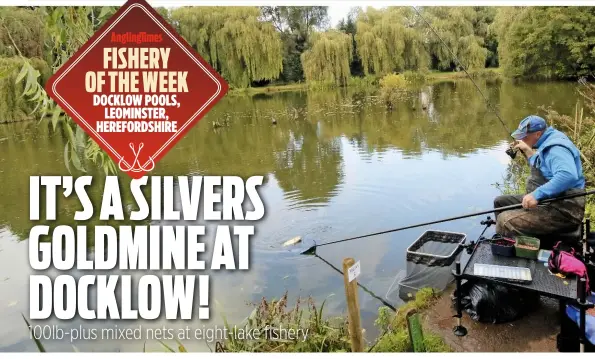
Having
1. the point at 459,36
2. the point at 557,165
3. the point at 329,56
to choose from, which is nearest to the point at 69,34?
the point at 557,165

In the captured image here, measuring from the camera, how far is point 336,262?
4.50 m

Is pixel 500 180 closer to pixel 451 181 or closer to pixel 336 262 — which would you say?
pixel 451 181

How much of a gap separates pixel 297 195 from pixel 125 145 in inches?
161

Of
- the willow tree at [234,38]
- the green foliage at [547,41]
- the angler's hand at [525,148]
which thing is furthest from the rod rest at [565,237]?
the willow tree at [234,38]

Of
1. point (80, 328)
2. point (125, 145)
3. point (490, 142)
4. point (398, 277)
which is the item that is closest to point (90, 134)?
point (125, 145)

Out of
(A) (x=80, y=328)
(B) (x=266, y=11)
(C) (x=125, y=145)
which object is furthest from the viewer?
(B) (x=266, y=11)

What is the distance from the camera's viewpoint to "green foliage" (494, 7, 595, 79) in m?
15.0

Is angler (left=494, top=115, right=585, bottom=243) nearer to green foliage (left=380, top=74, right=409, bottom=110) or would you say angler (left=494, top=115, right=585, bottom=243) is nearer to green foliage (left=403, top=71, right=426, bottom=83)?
green foliage (left=380, top=74, right=409, bottom=110)

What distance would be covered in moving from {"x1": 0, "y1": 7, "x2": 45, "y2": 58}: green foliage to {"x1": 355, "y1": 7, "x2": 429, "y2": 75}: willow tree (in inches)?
518

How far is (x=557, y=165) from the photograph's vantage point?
270 cm

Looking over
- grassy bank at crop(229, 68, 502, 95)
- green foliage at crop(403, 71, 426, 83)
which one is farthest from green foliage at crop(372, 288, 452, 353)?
green foliage at crop(403, 71, 426, 83)

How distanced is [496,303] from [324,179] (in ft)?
16.1

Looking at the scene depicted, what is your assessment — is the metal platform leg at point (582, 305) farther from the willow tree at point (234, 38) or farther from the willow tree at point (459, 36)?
the willow tree at point (459, 36)
